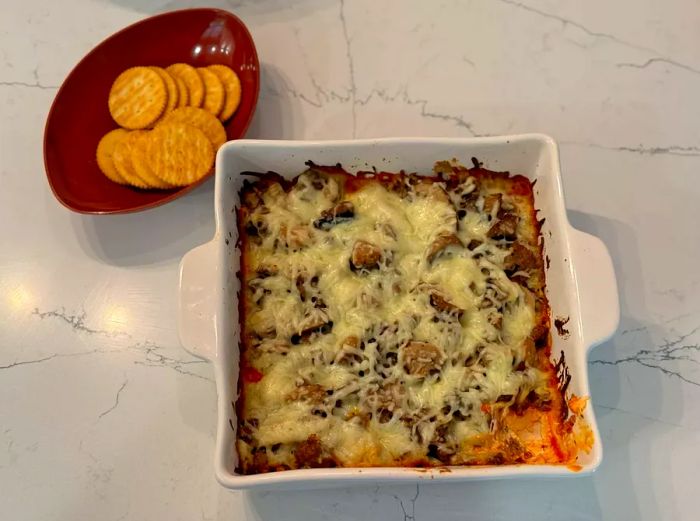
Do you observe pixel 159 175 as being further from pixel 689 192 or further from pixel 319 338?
pixel 689 192

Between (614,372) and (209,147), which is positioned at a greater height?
(209,147)

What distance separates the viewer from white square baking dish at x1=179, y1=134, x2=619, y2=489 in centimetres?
129

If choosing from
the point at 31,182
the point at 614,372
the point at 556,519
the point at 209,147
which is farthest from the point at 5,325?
the point at 614,372

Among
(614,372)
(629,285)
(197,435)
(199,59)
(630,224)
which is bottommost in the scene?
(197,435)

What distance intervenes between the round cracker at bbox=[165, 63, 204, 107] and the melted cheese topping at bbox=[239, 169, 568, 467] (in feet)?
1.40

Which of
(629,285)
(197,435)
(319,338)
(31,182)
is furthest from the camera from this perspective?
(31,182)

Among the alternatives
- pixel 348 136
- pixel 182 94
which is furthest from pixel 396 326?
pixel 182 94

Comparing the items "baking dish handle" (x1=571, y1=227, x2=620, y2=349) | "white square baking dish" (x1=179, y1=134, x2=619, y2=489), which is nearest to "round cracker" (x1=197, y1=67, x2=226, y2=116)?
"white square baking dish" (x1=179, y1=134, x2=619, y2=489)

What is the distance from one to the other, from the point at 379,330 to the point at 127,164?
0.87m

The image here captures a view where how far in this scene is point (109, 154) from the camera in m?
1.83

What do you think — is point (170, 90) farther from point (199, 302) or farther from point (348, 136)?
point (199, 302)

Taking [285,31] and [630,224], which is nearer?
[630,224]

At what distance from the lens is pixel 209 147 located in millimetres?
1767

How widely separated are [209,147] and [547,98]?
1.05m
